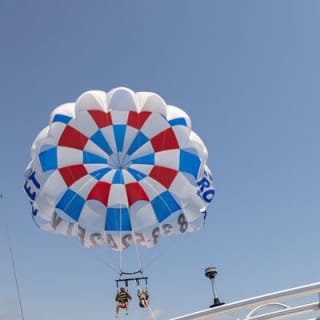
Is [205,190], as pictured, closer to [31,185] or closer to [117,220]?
[117,220]

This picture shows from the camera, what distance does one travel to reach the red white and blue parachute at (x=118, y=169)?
33.5 ft

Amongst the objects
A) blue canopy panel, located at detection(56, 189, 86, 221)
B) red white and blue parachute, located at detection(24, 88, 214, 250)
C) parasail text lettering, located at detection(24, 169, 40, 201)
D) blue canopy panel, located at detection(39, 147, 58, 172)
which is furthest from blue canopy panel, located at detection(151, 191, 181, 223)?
parasail text lettering, located at detection(24, 169, 40, 201)

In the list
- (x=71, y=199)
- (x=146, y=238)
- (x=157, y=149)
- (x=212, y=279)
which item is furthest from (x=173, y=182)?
→ (x=212, y=279)

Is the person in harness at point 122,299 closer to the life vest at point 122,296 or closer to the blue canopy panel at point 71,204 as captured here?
the life vest at point 122,296

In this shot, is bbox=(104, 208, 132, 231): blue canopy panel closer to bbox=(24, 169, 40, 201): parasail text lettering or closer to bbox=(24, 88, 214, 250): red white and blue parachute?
bbox=(24, 88, 214, 250): red white and blue parachute

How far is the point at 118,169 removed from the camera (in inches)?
434

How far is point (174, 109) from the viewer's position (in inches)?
429

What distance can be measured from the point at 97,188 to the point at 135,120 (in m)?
2.08

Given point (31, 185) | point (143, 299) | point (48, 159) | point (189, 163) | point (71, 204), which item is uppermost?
point (48, 159)

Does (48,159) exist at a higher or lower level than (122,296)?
higher

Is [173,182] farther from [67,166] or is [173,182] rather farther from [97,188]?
[67,166]

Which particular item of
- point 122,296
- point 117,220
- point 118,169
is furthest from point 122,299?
point 118,169

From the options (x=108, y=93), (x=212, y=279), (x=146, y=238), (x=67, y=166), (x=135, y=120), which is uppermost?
(x=108, y=93)

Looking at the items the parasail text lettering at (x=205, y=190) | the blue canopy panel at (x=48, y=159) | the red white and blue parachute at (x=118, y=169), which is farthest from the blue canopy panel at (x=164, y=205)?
the blue canopy panel at (x=48, y=159)
